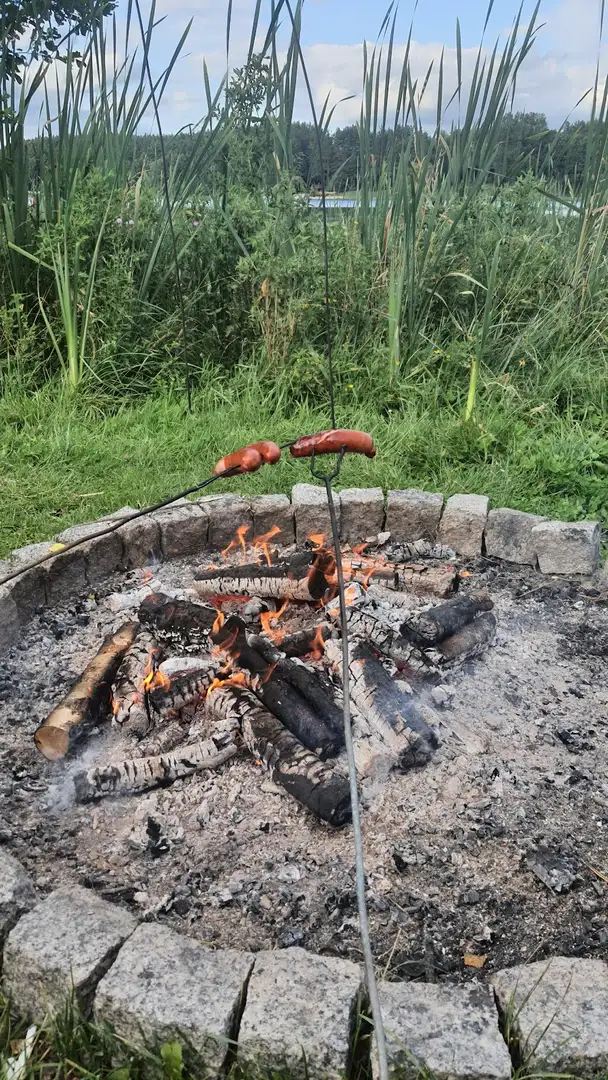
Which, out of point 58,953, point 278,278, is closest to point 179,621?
point 58,953

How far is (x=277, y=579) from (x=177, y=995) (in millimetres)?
1559

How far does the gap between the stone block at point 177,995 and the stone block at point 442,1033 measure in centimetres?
26

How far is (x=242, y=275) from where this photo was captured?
481 centimetres

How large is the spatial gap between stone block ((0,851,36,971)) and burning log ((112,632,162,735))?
62 centimetres

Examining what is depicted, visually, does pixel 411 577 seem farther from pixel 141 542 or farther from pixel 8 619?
pixel 8 619

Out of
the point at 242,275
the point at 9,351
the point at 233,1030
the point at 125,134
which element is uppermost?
the point at 125,134

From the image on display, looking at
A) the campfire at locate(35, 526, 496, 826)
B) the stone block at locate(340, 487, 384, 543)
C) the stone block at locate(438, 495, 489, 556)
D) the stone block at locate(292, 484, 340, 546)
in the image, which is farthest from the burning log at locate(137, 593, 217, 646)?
the stone block at locate(438, 495, 489, 556)

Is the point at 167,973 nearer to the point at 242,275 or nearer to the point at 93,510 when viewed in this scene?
the point at 93,510

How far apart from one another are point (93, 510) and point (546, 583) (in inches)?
71.6

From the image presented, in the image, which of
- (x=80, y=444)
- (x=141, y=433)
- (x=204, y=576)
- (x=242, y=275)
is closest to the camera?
(x=204, y=576)

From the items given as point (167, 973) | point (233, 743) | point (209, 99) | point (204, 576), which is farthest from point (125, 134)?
point (167, 973)

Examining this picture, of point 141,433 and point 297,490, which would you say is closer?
point 297,490

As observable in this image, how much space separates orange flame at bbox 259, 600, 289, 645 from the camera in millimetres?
2576

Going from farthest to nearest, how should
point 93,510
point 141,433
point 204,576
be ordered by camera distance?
1. point 141,433
2. point 93,510
3. point 204,576
